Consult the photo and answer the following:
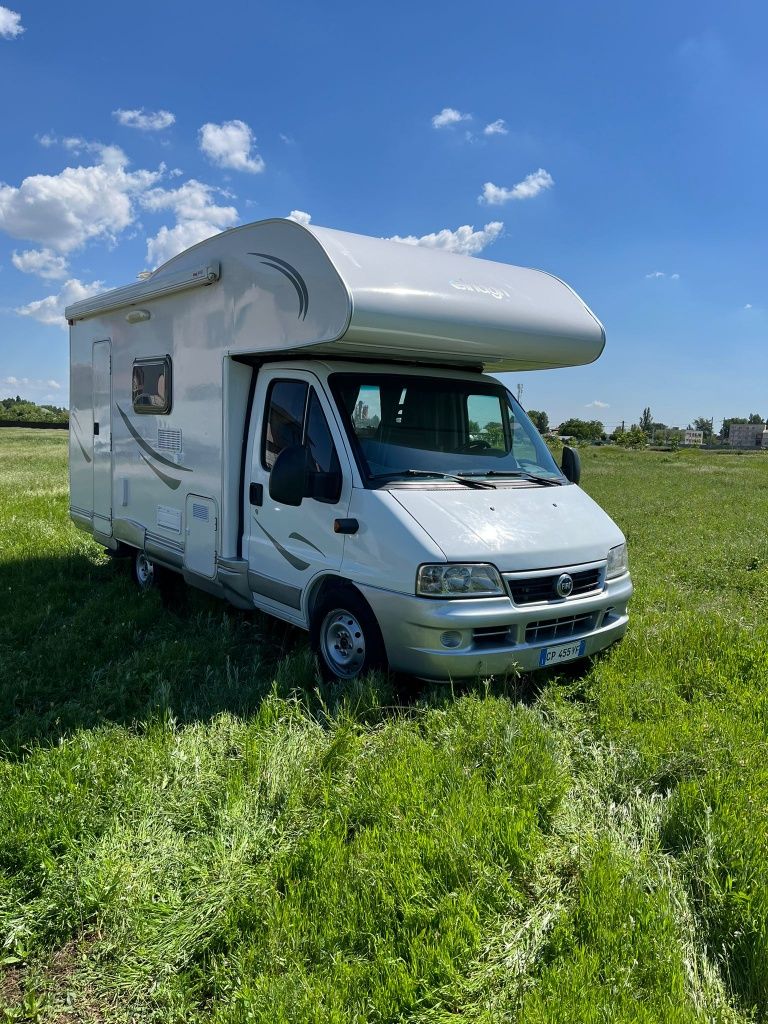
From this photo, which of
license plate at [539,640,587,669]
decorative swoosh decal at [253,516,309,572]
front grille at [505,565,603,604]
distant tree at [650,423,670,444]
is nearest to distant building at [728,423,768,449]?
distant tree at [650,423,670,444]

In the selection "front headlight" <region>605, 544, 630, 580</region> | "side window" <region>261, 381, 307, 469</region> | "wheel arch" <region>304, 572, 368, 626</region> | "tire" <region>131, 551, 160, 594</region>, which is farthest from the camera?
"tire" <region>131, 551, 160, 594</region>

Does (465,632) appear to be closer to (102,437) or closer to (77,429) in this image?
(102,437)

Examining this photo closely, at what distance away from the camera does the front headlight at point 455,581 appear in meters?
4.53

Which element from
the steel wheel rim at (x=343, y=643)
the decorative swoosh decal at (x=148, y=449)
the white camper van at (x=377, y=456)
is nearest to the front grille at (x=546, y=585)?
the white camper van at (x=377, y=456)

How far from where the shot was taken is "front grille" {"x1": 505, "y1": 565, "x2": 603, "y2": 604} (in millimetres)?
4730

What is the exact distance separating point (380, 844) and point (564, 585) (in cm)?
226

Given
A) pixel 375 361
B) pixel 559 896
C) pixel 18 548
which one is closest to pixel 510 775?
pixel 559 896

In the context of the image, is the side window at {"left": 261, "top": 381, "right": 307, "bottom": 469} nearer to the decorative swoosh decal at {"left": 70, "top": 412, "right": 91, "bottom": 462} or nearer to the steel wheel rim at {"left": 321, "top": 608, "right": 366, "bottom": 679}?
the steel wheel rim at {"left": 321, "top": 608, "right": 366, "bottom": 679}

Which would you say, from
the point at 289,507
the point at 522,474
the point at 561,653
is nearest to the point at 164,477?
the point at 289,507

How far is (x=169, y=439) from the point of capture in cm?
714

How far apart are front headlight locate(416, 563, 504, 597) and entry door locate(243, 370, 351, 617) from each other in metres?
0.76

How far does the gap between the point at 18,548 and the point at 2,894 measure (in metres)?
7.45

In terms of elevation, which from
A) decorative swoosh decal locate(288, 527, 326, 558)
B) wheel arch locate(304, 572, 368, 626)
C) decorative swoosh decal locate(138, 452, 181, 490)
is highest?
decorative swoosh decal locate(138, 452, 181, 490)

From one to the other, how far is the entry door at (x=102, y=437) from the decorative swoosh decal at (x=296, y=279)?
357cm
